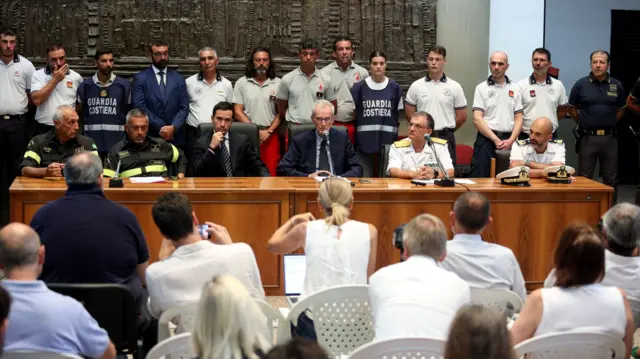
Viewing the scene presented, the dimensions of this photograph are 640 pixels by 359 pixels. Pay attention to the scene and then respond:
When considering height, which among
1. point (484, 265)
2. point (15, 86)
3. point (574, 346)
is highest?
point (15, 86)

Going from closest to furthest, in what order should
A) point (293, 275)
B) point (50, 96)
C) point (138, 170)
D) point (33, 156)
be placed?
point (293, 275) → point (33, 156) → point (138, 170) → point (50, 96)

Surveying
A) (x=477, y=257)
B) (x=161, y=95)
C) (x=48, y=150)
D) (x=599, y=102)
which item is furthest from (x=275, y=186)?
(x=599, y=102)

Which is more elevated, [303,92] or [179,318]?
[303,92]

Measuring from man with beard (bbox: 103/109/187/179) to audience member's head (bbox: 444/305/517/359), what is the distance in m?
4.60

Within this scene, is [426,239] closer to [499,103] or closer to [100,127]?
[499,103]

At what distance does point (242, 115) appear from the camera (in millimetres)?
8453

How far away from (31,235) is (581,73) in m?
8.51

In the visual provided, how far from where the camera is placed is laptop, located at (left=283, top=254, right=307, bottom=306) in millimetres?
4730

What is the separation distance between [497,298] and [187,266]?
1.30m

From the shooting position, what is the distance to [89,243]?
13.4 feet

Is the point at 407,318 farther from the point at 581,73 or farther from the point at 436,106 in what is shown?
the point at 581,73

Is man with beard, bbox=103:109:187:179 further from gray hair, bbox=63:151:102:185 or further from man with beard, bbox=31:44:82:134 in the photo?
gray hair, bbox=63:151:102:185

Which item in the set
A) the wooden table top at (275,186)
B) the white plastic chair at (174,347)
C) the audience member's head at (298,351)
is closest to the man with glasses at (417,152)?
the wooden table top at (275,186)

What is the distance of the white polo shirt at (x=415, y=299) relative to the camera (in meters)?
3.21
